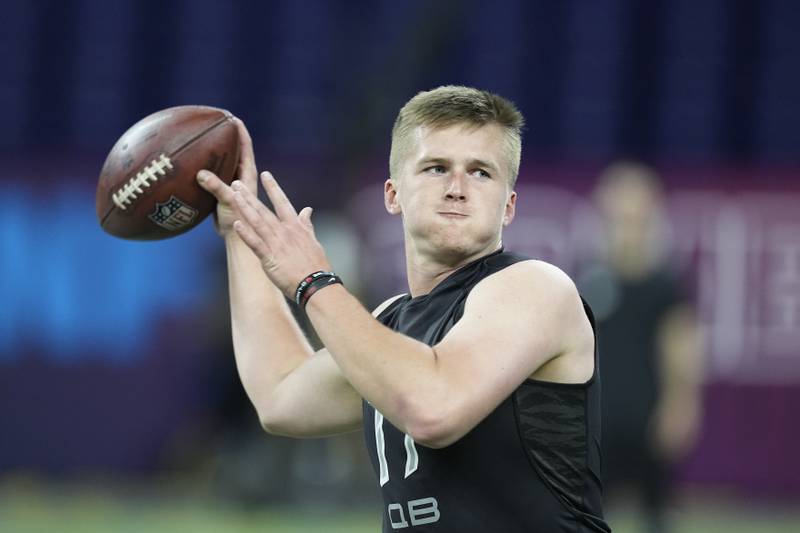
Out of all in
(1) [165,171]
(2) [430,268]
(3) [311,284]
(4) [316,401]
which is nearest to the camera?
(3) [311,284]

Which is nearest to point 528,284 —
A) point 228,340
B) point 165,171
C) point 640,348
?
point 165,171

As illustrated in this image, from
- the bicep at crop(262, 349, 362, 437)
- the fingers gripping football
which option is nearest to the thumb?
the fingers gripping football

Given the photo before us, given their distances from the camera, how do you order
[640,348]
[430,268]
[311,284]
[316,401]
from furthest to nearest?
[640,348] → [316,401] → [430,268] → [311,284]

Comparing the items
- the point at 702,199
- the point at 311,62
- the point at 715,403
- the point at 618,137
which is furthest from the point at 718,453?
the point at 311,62

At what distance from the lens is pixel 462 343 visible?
2830mm

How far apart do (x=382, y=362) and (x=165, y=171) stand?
119 centimetres

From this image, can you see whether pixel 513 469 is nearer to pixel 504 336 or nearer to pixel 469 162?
pixel 504 336

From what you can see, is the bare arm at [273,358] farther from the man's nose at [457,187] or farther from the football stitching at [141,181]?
the man's nose at [457,187]

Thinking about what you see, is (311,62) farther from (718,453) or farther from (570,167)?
(718,453)

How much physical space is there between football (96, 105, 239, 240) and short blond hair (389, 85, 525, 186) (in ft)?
2.21

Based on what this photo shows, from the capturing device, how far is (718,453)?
939 centimetres

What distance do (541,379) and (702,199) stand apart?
6.76 meters

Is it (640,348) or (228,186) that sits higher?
(228,186)

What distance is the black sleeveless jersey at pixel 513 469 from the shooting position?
9.70ft
